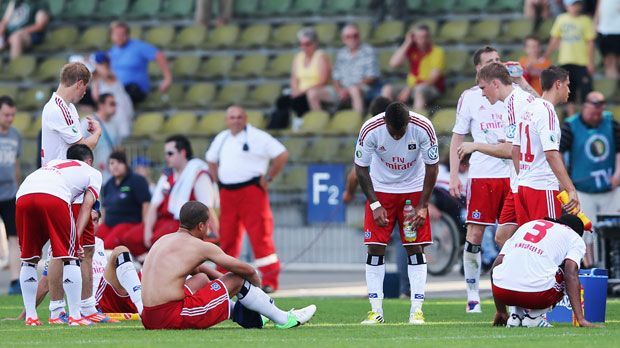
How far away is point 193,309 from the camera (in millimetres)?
12273

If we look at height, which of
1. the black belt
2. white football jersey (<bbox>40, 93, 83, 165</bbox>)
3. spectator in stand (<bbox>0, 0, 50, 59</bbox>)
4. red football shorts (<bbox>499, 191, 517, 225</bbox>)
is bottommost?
red football shorts (<bbox>499, 191, 517, 225</bbox>)

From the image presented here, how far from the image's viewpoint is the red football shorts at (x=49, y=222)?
1325 centimetres

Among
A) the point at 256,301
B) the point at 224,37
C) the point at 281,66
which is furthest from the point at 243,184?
the point at 224,37

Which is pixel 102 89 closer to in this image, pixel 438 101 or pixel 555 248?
pixel 438 101

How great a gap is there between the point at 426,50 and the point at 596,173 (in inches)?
249

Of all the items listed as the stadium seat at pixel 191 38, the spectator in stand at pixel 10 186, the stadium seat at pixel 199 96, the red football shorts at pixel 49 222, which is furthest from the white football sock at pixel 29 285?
the stadium seat at pixel 191 38

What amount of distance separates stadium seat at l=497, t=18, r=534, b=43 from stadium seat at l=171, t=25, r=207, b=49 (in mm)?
5823

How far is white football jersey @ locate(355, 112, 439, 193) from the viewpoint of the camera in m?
13.6

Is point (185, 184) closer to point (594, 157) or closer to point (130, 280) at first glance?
point (594, 157)

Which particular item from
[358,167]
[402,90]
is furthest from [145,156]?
[358,167]

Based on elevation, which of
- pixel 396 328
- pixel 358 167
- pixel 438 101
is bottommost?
pixel 396 328

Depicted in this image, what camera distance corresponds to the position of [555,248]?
12.1 m

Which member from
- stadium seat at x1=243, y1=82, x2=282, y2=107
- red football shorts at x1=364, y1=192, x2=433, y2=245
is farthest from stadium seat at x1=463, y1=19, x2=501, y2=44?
red football shorts at x1=364, y1=192, x2=433, y2=245

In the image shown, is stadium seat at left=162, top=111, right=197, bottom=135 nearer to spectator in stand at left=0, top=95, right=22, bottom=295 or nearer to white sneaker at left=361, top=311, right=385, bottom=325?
spectator in stand at left=0, top=95, right=22, bottom=295
